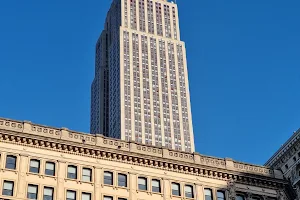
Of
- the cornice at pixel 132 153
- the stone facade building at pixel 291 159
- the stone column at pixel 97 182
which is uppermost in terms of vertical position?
the stone facade building at pixel 291 159

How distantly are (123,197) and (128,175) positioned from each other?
2.95 m

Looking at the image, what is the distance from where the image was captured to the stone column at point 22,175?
67.2 m

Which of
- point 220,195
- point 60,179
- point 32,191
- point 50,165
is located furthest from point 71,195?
point 220,195

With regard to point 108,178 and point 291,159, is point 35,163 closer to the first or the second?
point 108,178

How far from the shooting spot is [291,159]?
13212 centimetres

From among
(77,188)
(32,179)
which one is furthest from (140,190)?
(32,179)

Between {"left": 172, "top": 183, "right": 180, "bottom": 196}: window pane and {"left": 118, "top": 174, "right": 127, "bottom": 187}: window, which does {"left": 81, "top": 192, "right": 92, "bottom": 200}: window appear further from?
{"left": 172, "top": 183, "right": 180, "bottom": 196}: window pane

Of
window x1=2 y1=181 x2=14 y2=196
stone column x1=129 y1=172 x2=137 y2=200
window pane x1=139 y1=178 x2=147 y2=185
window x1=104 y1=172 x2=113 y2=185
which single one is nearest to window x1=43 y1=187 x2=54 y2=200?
window x1=2 y1=181 x2=14 y2=196

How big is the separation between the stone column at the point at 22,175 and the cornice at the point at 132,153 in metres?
1.80

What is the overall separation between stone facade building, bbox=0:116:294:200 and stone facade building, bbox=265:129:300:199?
4772cm

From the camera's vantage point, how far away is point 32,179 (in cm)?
6875

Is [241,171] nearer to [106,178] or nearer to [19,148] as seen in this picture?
[106,178]

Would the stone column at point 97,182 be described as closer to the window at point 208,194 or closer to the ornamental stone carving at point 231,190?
the window at point 208,194

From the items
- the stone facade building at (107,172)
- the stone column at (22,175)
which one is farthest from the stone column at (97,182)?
the stone column at (22,175)
